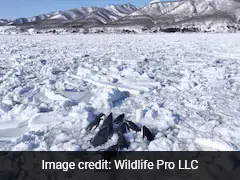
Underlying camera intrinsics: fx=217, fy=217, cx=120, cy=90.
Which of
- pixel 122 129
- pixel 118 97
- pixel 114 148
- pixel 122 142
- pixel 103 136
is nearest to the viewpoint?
pixel 114 148

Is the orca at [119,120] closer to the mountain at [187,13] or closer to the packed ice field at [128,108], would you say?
the packed ice field at [128,108]

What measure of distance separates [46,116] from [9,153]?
932mm

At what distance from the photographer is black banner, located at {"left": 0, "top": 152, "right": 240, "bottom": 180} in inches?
86.0

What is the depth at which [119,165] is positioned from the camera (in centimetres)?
233

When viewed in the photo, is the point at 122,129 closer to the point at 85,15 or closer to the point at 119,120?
the point at 119,120

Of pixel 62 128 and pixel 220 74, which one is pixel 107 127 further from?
pixel 220 74

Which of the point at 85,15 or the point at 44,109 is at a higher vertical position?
the point at 85,15

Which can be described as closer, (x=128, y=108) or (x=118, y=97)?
(x=128, y=108)

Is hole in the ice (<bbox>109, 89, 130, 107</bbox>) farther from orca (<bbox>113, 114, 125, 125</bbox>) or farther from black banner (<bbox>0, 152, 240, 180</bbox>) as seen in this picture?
black banner (<bbox>0, 152, 240, 180</bbox>)

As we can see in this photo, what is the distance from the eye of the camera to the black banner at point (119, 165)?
219 cm

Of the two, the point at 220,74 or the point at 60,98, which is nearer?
the point at 60,98

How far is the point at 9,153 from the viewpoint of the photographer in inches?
99.0

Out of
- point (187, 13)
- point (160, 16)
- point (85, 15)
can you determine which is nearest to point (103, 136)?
point (160, 16)

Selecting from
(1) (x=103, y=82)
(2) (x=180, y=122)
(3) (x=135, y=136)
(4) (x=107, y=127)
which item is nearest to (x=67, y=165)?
(4) (x=107, y=127)
